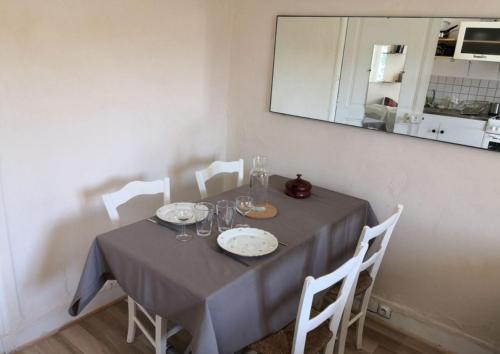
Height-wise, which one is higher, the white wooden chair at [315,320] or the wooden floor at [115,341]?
the white wooden chair at [315,320]

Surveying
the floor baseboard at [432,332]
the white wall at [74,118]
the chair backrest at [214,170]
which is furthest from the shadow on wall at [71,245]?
the floor baseboard at [432,332]

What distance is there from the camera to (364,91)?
7.51ft

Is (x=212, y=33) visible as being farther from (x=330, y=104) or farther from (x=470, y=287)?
(x=470, y=287)

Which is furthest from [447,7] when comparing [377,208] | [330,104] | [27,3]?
[27,3]

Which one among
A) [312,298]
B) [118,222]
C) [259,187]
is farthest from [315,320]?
[118,222]

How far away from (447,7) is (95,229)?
2294mm

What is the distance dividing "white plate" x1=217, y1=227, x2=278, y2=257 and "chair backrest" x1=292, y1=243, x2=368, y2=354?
1.02 feet

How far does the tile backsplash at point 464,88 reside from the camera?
6.15ft

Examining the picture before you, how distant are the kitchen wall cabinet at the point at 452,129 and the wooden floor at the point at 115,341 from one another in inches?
48.6

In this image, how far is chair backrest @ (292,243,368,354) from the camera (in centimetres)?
136

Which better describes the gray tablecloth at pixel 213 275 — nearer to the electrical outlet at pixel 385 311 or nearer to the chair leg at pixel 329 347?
the chair leg at pixel 329 347

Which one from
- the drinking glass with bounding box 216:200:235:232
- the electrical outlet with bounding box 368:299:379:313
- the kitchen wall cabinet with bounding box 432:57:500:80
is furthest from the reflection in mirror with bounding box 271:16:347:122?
the electrical outlet with bounding box 368:299:379:313

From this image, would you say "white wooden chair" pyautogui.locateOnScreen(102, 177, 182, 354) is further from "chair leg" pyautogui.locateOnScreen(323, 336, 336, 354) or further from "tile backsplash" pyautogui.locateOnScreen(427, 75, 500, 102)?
"tile backsplash" pyautogui.locateOnScreen(427, 75, 500, 102)

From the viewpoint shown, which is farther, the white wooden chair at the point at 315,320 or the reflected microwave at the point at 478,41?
the reflected microwave at the point at 478,41
